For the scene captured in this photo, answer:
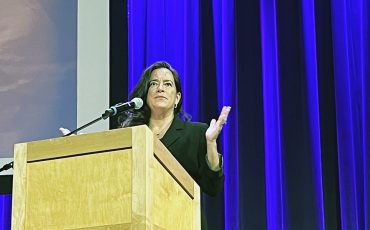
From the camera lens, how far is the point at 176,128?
7.73 feet

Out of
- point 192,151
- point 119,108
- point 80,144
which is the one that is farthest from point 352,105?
point 80,144

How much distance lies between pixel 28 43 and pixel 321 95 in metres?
1.37

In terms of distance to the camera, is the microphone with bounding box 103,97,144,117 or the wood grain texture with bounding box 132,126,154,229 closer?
the wood grain texture with bounding box 132,126,154,229

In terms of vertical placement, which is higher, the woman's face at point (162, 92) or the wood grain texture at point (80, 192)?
the woman's face at point (162, 92)

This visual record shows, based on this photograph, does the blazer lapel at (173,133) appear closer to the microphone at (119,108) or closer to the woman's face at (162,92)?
the woman's face at (162,92)

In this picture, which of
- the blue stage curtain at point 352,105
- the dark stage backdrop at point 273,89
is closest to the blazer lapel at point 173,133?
the dark stage backdrop at point 273,89

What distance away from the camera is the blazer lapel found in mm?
2299

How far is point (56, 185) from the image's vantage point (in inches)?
53.2

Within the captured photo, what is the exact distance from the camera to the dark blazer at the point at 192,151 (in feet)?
7.32

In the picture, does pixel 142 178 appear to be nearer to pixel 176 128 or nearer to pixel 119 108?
pixel 119 108

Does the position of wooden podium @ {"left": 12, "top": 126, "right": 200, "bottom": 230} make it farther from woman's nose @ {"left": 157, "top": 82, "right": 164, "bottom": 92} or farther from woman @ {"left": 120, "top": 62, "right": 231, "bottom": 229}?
woman's nose @ {"left": 157, "top": 82, "right": 164, "bottom": 92}

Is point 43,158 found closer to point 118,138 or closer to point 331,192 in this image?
point 118,138

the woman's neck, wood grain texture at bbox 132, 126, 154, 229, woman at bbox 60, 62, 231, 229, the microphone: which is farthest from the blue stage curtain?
wood grain texture at bbox 132, 126, 154, 229

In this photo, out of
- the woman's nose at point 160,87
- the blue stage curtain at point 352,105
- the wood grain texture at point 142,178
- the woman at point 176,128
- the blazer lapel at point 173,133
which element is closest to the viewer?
the wood grain texture at point 142,178
